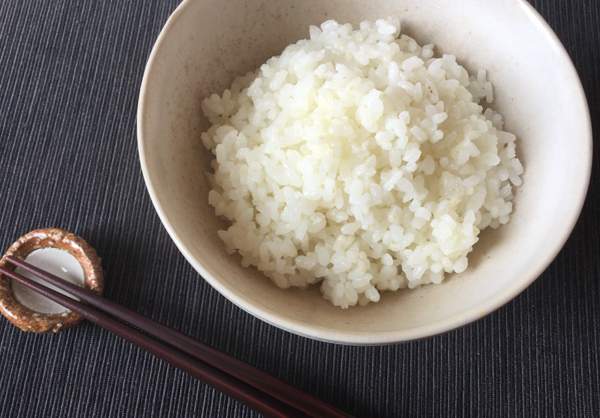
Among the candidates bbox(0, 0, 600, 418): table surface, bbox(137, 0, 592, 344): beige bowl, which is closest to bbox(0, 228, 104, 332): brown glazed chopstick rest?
bbox(0, 0, 600, 418): table surface

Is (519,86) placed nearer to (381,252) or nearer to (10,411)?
(381,252)

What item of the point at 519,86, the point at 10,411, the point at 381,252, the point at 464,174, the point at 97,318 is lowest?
the point at 10,411

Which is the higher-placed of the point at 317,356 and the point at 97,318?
the point at 97,318

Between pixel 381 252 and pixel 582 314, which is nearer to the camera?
pixel 381 252

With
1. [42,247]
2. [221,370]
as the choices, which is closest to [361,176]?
[221,370]

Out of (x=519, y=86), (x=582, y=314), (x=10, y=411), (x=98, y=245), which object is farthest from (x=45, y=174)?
(x=582, y=314)

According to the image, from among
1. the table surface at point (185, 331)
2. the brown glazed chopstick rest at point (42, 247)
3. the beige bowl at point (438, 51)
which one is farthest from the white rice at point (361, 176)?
the brown glazed chopstick rest at point (42, 247)

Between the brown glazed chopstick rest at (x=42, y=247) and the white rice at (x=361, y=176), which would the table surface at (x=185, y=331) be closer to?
the brown glazed chopstick rest at (x=42, y=247)
